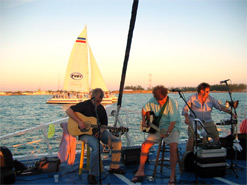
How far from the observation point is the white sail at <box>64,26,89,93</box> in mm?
32875

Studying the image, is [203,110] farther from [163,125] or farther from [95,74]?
[95,74]

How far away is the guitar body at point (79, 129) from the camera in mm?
3826

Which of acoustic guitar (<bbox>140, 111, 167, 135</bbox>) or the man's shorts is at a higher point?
acoustic guitar (<bbox>140, 111, 167, 135</bbox>)

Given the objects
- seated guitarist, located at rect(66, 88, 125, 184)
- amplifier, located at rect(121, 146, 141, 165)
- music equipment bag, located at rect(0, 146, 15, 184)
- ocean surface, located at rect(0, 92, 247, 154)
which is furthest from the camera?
ocean surface, located at rect(0, 92, 247, 154)

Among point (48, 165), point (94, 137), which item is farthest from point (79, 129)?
point (48, 165)

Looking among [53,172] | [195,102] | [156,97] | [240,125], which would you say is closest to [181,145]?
[240,125]

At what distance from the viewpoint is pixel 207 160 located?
3.48 m

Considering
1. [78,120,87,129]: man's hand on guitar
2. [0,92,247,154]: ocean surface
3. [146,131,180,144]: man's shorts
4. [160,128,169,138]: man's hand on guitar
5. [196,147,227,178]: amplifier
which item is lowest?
[0,92,247,154]: ocean surface

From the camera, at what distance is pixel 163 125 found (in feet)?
12.2

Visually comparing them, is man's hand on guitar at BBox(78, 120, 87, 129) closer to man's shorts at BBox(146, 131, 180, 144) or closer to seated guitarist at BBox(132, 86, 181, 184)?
seated guitarist at BBox(132, 86, 181, 184)

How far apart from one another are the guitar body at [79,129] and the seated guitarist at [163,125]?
0.83 m

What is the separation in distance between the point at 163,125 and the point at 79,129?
1329 millimetres

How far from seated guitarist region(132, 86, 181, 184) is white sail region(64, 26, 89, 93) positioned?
3035 centimetres

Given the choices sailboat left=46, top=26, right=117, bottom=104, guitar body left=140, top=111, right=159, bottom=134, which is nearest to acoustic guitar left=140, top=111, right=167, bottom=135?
guitar body left=140, top=111, right=159, bottom=134
